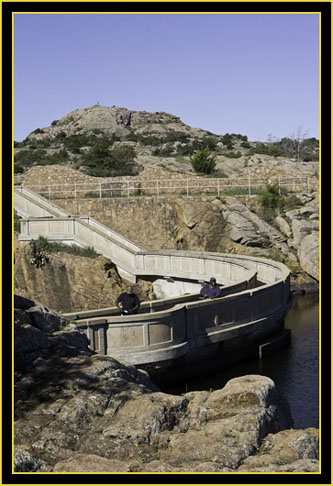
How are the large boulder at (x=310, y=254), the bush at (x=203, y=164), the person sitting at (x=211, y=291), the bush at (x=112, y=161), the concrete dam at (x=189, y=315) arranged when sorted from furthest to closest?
1. the bush at (x=112, y=161)
2. the bush at (x=203, y=164)
3. the large boulder at (x=310, y=254)
4. the person sitting at (x=211, y=291)
5. the concrete dam at (x=189, y=315)

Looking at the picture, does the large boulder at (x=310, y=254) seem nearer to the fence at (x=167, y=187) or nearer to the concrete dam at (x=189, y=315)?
the fence at (x=167, y=187)

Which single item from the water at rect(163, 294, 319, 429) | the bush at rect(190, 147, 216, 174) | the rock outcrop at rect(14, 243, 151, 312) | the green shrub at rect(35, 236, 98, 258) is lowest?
the water at rect(163, 294, 319, 429)

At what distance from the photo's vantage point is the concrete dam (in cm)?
1619

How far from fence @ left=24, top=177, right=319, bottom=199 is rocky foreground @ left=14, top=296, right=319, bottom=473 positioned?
111ft

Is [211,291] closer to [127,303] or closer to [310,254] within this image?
[127,303]

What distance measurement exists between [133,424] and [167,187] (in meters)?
36.0

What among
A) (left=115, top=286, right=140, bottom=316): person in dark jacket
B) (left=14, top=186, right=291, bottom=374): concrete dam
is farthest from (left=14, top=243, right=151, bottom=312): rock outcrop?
(left=115, top=286, right=140, bottom=316): person in dark jacket

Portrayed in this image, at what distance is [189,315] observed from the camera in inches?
701

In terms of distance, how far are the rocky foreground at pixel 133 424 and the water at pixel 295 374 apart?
623 cm

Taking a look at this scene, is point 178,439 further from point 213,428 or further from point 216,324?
point 216,324

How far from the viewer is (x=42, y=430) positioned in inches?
299

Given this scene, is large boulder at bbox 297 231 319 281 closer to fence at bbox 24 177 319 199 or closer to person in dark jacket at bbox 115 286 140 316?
fence at bbox 24 177 319 199

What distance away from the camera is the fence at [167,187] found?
4316cm

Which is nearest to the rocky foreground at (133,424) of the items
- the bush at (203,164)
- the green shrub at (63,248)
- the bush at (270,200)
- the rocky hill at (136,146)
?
the green shrub at (63,248)
